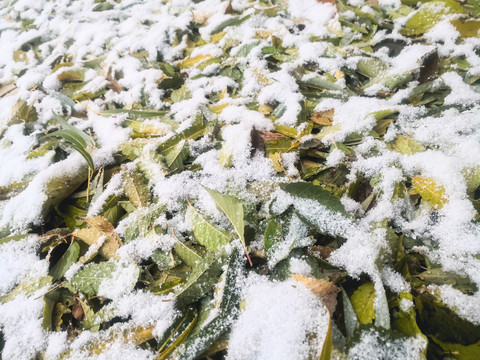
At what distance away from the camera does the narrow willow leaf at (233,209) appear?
33.1 inches

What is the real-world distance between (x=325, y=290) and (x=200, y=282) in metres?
0.33

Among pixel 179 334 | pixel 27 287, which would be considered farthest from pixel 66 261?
pixel 179 334

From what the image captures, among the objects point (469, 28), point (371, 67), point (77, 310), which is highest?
point (469, 28)

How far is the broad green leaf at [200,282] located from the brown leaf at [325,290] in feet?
0.78

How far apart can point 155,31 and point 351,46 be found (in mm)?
1246

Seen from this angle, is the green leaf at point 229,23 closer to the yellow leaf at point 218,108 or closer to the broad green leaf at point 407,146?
the yellow leaf at point 218,108

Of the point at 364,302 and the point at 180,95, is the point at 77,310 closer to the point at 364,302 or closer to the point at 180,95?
the point at 364,302

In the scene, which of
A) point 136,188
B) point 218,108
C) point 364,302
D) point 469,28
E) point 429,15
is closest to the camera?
point 364,302

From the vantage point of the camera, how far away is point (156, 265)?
91 centimetres

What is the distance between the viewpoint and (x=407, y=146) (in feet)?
3.41

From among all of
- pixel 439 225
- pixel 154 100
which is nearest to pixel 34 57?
pixel 154 100

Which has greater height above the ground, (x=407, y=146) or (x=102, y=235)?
(x=407, y=146)

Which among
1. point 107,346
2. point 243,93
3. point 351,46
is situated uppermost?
point 351,46

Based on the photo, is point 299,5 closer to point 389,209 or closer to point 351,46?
point 351,46
